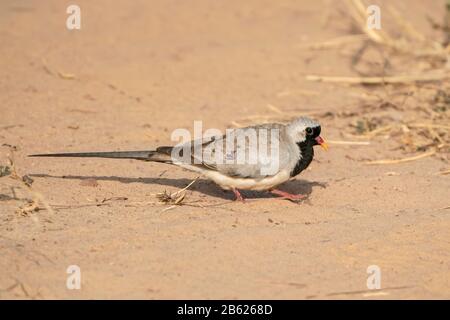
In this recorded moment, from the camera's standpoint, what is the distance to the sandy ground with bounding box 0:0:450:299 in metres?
4.52

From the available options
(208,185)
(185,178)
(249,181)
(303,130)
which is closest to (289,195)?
(249,181)

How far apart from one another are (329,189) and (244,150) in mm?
911

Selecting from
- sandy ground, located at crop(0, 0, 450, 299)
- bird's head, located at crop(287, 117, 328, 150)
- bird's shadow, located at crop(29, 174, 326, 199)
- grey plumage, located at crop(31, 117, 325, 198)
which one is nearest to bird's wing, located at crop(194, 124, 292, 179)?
grey plumage, located at crop(31, 117, 325, 198)

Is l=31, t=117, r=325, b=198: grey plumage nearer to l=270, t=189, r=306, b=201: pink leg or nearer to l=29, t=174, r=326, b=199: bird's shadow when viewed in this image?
l=270, t=189, r=306, b=201: pink leg

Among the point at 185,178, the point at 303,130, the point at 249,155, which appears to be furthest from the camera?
the point at 185,178

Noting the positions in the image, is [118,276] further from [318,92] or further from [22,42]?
[22,42]

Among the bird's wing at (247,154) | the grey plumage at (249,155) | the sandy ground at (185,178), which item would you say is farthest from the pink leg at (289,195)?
the bird's wing at (247,154)

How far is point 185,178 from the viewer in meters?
6.38

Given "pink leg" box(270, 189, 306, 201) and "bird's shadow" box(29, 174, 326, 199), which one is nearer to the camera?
"pink leg" box(270, 189, 306, 201)

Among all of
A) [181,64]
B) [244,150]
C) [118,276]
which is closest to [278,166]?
[244,150]

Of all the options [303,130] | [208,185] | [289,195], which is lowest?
[289,195]

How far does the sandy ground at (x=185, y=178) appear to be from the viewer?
14.8ft

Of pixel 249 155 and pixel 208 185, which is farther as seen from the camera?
pixel 208 185

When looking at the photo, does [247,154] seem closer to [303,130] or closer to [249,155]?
[249,155]
